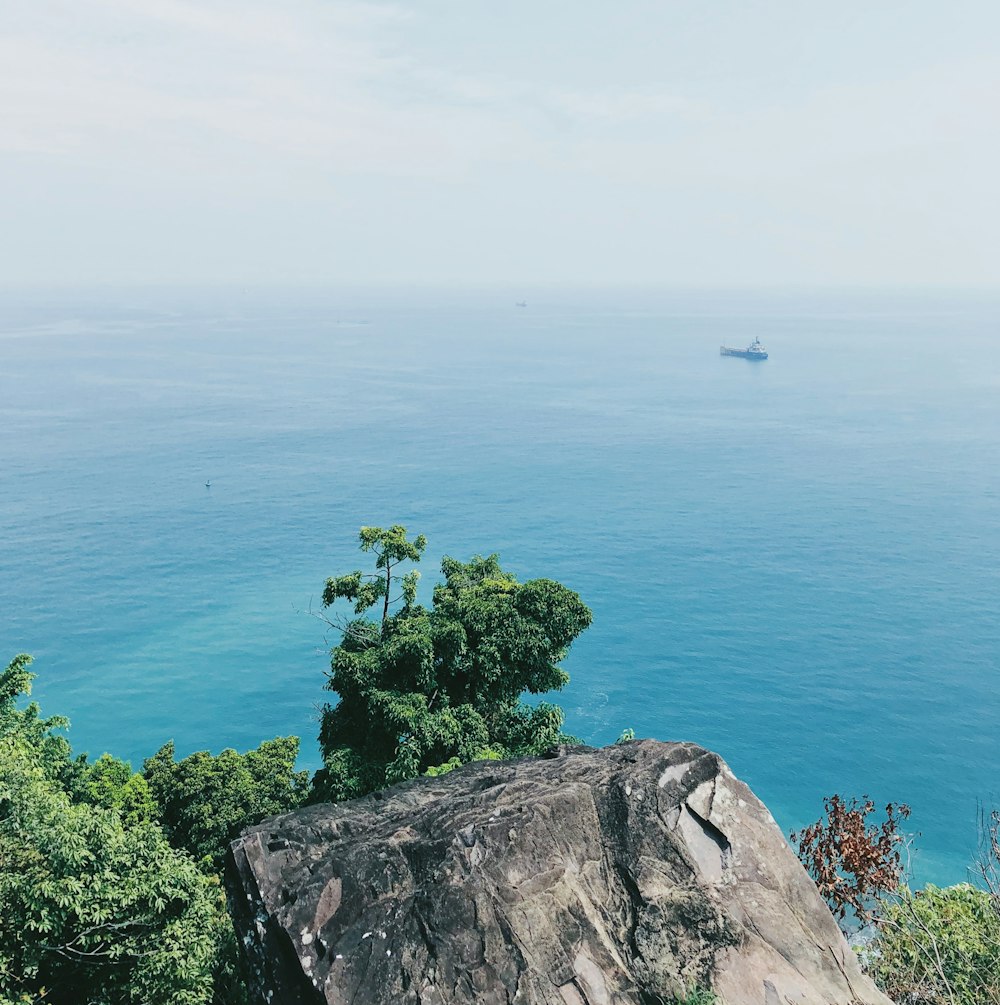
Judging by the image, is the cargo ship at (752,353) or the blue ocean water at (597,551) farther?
the cargo ship at (752,353)

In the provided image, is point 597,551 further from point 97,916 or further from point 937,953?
point 97,916

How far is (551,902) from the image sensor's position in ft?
49.6

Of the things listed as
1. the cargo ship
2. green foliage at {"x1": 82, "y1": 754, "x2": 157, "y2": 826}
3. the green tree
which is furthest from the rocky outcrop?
the cargo ship

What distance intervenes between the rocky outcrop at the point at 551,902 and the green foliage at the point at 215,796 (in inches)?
501

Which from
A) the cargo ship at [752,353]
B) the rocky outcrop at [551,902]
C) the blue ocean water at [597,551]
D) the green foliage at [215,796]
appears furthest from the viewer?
the cargo ship at [752,353]

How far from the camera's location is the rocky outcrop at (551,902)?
14.2m

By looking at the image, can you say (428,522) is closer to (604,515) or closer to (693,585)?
(604,515)

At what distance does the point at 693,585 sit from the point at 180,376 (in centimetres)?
11429

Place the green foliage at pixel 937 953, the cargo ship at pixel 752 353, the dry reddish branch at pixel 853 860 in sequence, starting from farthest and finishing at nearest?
1. the cargo ship at pixel 752 353
2. the dry reddish branch at pixel 853 860
3. the green foliage at pixel 937 953

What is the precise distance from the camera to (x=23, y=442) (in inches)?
4166

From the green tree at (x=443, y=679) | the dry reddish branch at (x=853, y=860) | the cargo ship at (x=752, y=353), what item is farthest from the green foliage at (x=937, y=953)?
the cargo ship at (x=752, y=353)

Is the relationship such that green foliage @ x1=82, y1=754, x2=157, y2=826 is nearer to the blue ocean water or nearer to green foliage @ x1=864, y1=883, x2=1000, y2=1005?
the blue ocean water

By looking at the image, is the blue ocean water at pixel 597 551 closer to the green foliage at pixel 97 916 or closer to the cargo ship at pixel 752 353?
the green foliage at pixel 97 916

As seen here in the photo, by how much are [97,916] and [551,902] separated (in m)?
8.12
